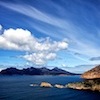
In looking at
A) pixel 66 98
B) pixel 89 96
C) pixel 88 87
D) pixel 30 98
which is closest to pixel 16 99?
pixel 30 98

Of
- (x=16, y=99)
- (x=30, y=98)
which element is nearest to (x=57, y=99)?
(x=30, y=98)

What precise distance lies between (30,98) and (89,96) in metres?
45.1

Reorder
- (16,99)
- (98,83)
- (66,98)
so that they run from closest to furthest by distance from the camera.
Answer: (16,99) → (66,98) → (98,83)

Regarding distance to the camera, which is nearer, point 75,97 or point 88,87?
point 75,97

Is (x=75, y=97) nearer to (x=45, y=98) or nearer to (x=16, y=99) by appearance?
(x=45, y=98)

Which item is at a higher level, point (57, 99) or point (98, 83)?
point (98, 83)

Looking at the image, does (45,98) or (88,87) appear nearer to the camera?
(45,98)

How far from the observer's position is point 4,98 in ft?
490

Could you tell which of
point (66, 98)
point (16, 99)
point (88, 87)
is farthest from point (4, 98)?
point (88, 87)

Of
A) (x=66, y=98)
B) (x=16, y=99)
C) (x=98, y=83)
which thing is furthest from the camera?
(x=98, y=83)

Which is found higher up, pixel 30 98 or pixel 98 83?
pixel 98 83

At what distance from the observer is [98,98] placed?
15200 centimetres

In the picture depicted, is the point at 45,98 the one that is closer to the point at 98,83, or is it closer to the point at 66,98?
the point at 66,98

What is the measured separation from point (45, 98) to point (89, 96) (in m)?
34.4
